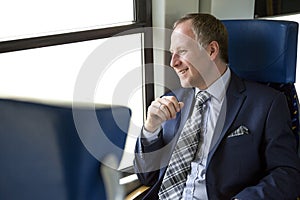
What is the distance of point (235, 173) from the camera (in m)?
1.46

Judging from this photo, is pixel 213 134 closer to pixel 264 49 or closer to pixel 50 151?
pixel 264 49

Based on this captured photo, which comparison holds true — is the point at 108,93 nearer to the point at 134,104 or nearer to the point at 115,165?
the point at 134,104

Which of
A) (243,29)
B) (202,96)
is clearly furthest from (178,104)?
(243,29)

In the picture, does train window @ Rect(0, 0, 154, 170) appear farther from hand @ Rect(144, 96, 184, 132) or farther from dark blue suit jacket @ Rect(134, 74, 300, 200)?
dark blue suit jacket @ Rect(134, 74, 300, 200)

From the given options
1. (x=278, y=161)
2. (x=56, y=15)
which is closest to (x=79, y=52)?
(x=56, y=15)

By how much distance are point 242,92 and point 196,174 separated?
366 mm

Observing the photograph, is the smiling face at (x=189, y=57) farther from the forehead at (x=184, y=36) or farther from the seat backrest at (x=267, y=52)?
the seat backrest at (x=267, y=52)

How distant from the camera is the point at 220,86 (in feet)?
5.10

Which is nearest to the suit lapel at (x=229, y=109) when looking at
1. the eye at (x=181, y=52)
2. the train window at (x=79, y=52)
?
the eye at (x=181, y=52)

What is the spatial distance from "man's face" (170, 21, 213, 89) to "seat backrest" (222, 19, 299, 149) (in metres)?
0.19

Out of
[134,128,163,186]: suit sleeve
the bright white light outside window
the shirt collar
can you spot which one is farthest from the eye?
the bright white light outside window

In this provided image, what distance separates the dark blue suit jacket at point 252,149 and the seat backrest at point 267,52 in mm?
115

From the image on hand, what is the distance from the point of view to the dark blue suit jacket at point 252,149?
1.38m

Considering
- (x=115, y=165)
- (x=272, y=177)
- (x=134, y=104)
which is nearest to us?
(x=115, y=165)
